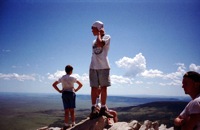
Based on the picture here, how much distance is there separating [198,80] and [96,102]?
5441 millimetres

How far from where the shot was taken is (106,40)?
8805mm

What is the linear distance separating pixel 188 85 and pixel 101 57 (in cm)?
468

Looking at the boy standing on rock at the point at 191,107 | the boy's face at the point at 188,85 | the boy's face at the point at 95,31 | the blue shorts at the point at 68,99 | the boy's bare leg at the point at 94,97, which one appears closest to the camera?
the boy standing on rock at the point at 191,107

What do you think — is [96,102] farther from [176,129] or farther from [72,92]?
[176,129]

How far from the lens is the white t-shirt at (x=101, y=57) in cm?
875

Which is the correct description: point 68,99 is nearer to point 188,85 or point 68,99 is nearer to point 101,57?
point 101,57

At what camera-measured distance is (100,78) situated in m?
8.80

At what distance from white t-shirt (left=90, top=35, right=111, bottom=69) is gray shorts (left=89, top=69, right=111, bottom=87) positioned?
7.7 inches

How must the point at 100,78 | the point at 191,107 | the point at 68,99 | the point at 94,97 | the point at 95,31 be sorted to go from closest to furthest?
the point at 191,107
the point at 95,31
the point at 100,78
the point at 94,97
the point at 68,99

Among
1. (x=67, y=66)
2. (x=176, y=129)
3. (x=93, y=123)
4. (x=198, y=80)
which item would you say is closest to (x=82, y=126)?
(x=93, y=123)

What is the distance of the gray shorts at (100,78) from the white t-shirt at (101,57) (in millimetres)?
197

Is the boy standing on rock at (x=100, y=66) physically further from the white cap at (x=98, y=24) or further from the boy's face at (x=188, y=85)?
the boy's face at (x=188, y=85)

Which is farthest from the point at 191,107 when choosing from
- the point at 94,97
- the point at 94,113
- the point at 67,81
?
the point at 67,81

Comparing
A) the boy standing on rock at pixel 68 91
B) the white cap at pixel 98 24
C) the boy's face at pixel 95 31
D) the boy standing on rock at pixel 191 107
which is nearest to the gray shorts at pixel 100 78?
the boy's face at pixel 95 31
